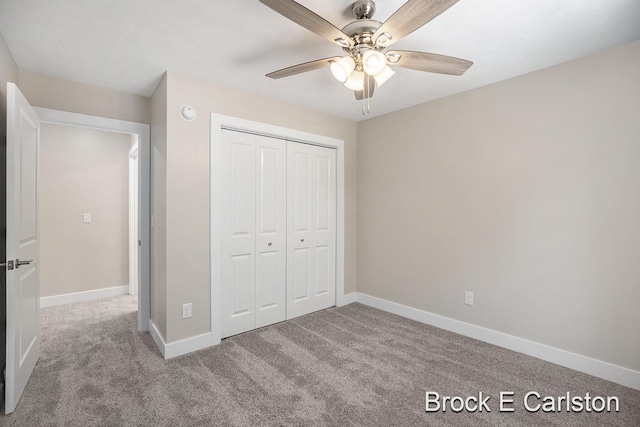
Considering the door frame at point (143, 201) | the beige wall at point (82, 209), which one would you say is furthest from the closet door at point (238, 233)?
the beige wall at point (82, 209)

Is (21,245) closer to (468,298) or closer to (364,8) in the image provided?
(364,8)

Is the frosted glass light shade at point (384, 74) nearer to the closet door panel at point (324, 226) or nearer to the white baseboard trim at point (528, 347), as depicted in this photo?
the closet door panel at point (324, 226)

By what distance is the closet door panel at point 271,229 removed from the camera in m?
3.14

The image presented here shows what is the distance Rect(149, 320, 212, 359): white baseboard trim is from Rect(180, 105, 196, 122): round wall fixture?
1.88 metres

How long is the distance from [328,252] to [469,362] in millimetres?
1864

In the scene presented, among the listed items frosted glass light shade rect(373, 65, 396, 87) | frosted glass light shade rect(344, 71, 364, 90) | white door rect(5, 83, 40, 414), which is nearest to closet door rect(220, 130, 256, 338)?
white door rect(5, 83, 40, 414)

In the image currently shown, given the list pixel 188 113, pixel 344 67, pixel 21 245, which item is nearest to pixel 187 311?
pixel 21 245

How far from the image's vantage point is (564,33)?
196 centimetres

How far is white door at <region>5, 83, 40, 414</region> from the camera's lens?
1811 mm

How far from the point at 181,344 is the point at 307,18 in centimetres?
256

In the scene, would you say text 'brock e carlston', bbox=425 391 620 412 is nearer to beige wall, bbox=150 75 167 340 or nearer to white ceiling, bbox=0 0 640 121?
beige wall, bbox=150 75 167 340

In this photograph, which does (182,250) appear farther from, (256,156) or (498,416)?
(498,416)

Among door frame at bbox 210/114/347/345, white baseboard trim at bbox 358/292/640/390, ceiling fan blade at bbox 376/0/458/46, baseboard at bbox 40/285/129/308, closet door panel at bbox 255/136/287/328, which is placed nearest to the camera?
ceiling fan blade at bbox 376/0/458/46

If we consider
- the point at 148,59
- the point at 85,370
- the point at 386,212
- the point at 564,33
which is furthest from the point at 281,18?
the point at 85,370
